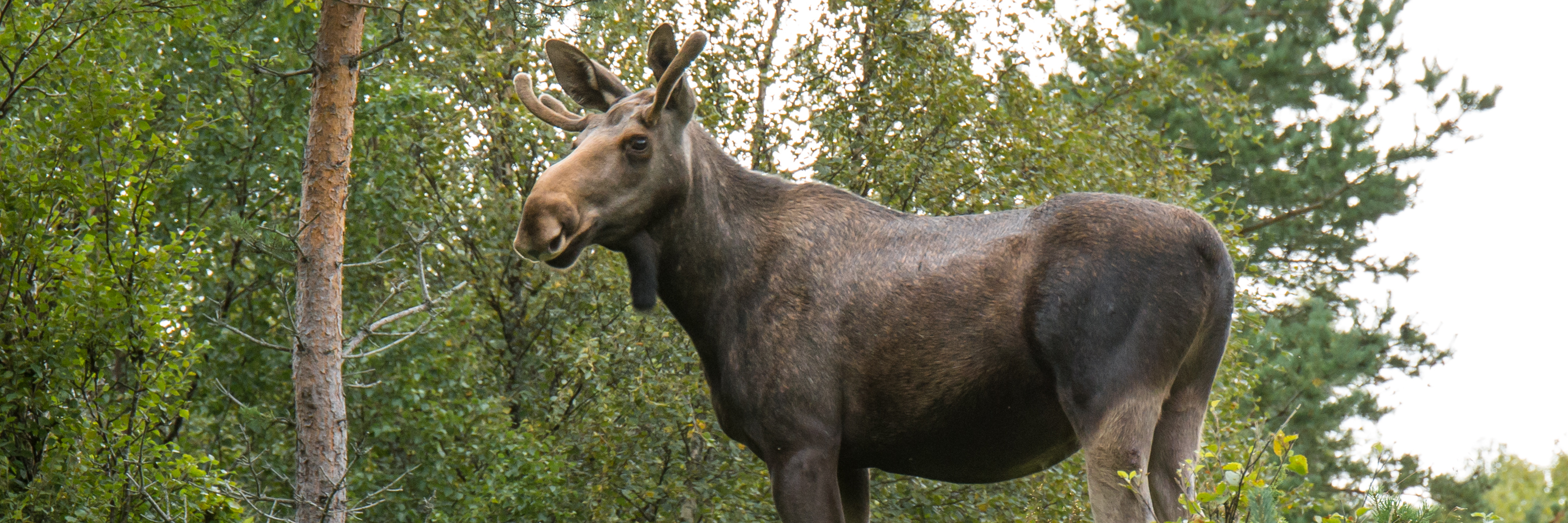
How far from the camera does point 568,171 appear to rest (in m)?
3.86

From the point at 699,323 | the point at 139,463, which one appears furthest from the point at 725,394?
the point at 139,463

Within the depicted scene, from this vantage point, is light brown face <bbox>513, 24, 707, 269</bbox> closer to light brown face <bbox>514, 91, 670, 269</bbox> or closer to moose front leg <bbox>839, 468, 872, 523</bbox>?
light brown face <bbox>514, 91, 670, 269</bbox>

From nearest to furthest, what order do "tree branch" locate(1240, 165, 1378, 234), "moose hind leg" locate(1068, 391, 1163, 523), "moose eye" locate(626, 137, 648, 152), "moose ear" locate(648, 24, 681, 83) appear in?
"moose hind leg" locate(1068, 391, 1163, 523)
"moose eye" locate(626, 137, 648, 152)
"moose ear" locate(648, 24, 681, 83)
"tree branch" locate(1240, 165, 1378, 234)

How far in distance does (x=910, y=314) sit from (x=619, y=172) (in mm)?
982

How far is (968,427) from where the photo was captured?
398 centimetres

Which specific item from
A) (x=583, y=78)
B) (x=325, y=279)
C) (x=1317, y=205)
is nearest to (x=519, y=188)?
(x=325, y=279)

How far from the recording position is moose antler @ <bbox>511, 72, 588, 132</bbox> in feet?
14.4

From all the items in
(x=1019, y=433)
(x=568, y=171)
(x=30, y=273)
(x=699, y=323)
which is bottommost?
(x=1019, y=433)

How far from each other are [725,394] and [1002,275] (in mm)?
937

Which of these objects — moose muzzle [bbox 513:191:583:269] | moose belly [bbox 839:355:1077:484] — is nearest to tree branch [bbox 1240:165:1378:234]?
moose belly [bbox 839:355:1077:484]

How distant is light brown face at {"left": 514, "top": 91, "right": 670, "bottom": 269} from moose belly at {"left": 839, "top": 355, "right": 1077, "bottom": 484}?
3.02ft

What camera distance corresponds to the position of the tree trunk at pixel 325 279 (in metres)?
5.52

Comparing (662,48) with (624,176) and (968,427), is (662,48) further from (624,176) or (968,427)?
(968,427)

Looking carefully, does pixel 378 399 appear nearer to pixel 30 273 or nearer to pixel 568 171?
pixel 30 273
